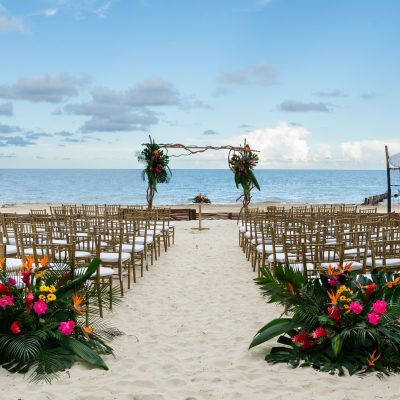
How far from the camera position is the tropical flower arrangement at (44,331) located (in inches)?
148

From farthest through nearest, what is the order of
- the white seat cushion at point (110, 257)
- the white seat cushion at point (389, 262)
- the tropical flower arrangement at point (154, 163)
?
1. the tropical flower arrangement at point (154, 163)
2. the white seat cushion at point (110, 257)
3. the white seat cushion at point (389, 262)

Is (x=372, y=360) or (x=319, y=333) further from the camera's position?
(x=319, y=333)

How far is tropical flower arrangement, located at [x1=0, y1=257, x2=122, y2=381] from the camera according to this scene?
376cm

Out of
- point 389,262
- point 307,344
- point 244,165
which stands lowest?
point 307,344

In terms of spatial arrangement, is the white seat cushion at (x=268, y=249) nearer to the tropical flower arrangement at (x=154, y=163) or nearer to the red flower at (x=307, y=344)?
the red flower at (x=307, y=344)

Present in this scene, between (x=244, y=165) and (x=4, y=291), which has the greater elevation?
(x=244, y=165)

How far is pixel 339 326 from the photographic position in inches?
154

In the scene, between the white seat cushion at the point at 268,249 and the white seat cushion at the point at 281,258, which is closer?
the white seat cushion at the point at 281,258

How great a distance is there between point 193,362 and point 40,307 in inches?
→ 49.3

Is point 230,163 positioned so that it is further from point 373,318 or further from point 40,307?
point 40,307

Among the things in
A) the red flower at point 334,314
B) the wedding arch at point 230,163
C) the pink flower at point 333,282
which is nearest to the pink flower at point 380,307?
the red flower at point 334,314

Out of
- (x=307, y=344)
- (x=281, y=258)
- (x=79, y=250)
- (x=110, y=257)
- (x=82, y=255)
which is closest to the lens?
(x=307, y=344)

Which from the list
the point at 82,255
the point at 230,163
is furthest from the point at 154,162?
the point at 82,255

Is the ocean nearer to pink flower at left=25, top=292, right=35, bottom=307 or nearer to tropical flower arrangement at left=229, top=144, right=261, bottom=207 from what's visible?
tropical flower arrangement at left=229, top=144, right=261, bottom=207
